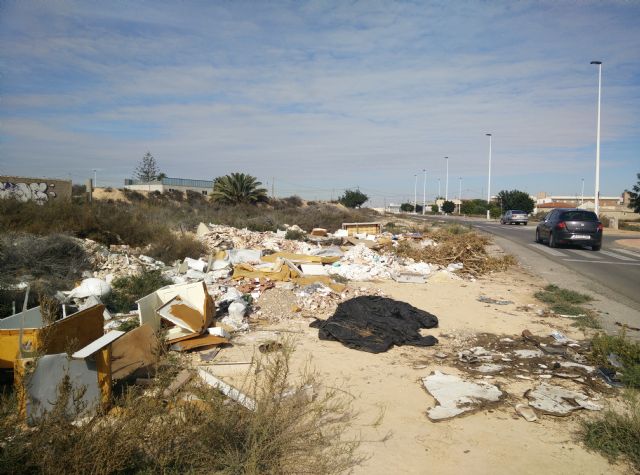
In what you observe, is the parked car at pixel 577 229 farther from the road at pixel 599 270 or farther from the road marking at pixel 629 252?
the road marking at pixel 629 252

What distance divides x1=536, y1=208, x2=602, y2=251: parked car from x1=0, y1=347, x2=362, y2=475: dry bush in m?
18.1

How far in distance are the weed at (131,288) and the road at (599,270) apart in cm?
826

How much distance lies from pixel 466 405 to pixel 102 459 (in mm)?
3257

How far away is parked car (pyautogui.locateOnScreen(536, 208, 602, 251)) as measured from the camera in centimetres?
1888

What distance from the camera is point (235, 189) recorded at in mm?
40844

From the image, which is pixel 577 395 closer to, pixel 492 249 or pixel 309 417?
pixel 309 417

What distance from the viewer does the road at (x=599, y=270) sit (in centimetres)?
912

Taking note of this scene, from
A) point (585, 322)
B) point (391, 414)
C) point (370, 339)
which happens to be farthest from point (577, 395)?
point (585, 322)

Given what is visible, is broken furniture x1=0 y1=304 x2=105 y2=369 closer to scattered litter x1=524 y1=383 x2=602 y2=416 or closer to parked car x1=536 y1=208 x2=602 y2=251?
scattered litter x1=524 y1=383 x2=602 y2=416

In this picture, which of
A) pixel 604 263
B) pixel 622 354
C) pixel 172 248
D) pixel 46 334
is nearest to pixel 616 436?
pixel 622 354

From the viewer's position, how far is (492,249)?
62.0 feet

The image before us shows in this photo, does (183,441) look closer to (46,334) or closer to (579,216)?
(46,334)

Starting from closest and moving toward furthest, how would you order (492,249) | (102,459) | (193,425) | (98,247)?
(102,459), (193,425), (98,247), (492,249)

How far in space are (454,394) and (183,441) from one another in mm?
2841
